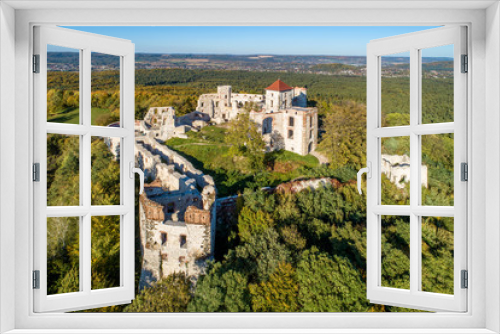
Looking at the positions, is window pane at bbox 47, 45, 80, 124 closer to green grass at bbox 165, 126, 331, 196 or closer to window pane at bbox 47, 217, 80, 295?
window pane at bbox 47, 217, 80, 295

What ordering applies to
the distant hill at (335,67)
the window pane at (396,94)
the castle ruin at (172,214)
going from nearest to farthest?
the window pane at (396,94) < the castle ruin at (172,214) < the distant hill at (335,67)

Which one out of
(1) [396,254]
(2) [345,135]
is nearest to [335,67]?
(2) [345,135]

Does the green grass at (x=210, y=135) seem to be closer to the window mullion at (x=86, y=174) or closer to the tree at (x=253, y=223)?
the tree at (x=253, y=223)

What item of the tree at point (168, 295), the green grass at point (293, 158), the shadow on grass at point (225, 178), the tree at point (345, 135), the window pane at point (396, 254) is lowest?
the tree at point (168, 295)

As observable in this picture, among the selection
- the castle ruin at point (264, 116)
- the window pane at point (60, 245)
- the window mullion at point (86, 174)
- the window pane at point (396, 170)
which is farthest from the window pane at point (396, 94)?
the window pane at point (60, 245)

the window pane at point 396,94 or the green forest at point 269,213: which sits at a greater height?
the window pane at point 396,94

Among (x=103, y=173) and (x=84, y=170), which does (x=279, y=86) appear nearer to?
(x=103, y=173)
